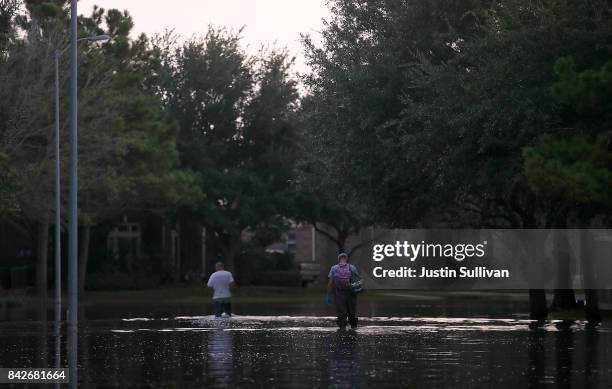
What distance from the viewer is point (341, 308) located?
103ft

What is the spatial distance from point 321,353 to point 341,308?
9298 mm

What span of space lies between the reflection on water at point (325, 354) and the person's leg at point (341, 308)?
16.7 inches

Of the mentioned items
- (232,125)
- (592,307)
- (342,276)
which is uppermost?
(232,125)

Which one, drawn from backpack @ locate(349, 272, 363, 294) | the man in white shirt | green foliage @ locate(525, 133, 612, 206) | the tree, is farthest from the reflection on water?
the tree

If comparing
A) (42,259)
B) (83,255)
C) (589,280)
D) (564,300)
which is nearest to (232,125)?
(83,255)

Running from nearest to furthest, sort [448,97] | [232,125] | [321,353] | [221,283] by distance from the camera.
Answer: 1. [321,353]
2. [448,97]
3. [221,283]
4. [232,125]

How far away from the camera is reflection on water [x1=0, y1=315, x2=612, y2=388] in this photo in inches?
677

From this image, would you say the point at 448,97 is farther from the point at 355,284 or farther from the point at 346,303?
the point at 346,303

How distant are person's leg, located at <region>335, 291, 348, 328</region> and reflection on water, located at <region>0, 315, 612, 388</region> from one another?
16.7 inches

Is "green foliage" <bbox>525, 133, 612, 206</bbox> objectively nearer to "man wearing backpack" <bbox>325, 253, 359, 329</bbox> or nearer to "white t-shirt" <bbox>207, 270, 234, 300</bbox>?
"man wearing backpack" <bbox>325, 253, 359, 329</bbox>

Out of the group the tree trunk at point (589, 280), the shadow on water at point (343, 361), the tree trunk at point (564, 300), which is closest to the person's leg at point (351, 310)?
the shadow on water at point (343, 361)

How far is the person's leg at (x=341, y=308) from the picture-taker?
31016 millimetres

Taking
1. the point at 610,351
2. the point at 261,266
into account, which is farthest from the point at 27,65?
the point at 261,266

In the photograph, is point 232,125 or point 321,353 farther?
point 232,125
